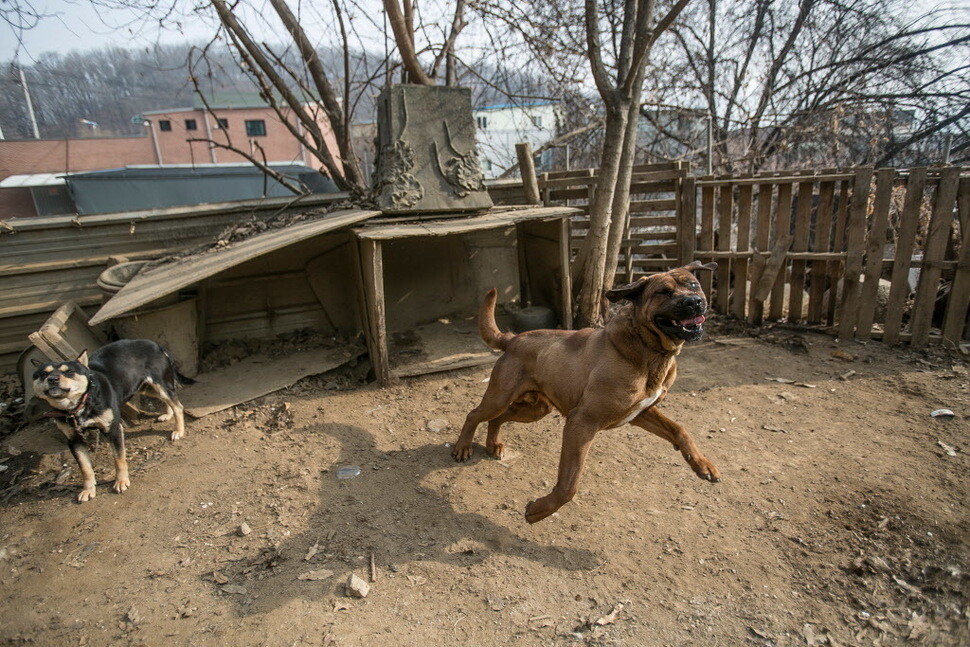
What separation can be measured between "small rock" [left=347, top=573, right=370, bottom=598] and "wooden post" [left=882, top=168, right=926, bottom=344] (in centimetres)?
A: 646

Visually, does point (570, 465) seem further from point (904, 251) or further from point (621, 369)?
point (904, 251)

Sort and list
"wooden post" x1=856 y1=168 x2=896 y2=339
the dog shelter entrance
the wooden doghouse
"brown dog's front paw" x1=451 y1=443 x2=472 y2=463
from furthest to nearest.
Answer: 1. the wooden doghouse
2. "wooden post" x1=856 y1=168 x2=896 y2=339
3. the dog shelter entrance
4. "brown dog's front paw" x1=451 y1=443 x2=472 y2=463

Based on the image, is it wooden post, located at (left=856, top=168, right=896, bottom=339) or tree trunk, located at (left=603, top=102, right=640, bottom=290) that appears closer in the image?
wooden post, located at (left=856, top=168, right=896, bottom=339)

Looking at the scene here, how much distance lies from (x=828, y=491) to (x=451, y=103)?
19.0ft

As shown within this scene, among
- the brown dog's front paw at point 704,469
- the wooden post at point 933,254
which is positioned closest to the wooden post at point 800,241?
the wooden post at point 933,254

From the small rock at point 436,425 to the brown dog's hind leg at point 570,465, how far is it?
1.90 metres

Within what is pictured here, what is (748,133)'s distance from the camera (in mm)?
11977

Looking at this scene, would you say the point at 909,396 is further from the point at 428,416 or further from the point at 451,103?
the point at 451,103

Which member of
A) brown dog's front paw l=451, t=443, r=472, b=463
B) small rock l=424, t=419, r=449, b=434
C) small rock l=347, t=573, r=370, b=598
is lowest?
small rock l=347, t=573, r=370, b=598

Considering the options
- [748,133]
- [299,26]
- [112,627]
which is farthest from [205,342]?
[748,133]

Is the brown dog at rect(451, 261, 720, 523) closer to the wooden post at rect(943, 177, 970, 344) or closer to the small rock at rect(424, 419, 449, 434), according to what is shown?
the small rock at rect(424, 419, 449, 434)

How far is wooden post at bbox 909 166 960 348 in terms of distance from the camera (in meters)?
5.64

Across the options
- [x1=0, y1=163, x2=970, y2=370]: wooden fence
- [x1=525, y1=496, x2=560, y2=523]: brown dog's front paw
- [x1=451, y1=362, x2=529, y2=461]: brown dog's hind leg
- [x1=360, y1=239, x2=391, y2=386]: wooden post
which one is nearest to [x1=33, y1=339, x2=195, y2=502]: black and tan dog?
[x1=360, y1=239, x2=391, y2=386]: wooden post

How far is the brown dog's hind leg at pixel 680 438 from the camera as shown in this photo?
10.4 ft
